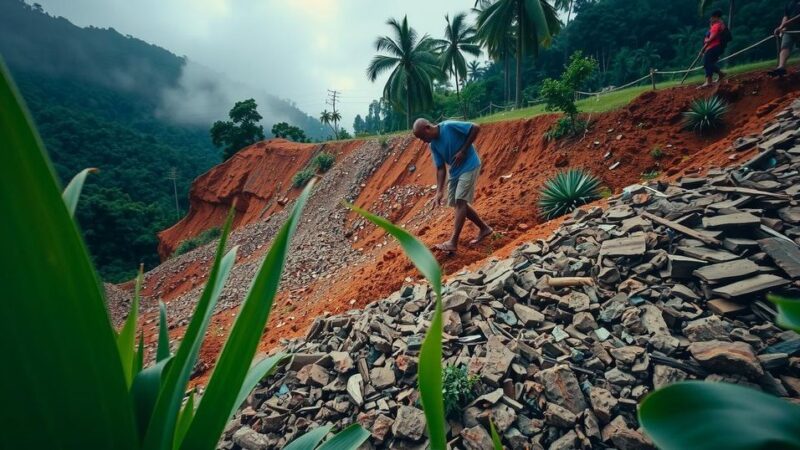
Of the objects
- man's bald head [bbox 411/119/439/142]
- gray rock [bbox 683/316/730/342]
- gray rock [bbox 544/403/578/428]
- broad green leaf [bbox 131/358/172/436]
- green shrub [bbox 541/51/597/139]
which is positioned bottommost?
gray rock [bbox 544/403/578/428]

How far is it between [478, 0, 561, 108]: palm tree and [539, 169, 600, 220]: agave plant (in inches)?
577

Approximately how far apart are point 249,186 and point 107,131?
23843 mm

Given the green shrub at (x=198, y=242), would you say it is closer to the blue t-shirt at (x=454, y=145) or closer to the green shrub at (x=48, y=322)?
the blue t-shirt at (x=454, y=145)

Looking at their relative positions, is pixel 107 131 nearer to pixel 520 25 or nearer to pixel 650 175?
pixel 520 25

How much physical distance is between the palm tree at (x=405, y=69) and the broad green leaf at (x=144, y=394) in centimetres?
2464

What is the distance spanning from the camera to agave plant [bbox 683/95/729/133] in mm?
5719

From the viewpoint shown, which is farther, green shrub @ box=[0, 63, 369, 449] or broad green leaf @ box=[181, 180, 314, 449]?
broad green leaf @ box=[181, 180, 314, 449]

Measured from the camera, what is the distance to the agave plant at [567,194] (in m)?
4.88

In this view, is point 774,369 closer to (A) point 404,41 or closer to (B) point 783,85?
(B) point 783,85

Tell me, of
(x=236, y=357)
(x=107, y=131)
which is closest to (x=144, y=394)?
(x=236, y=357)

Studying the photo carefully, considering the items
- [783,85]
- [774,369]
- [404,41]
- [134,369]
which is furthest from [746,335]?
[404,41]

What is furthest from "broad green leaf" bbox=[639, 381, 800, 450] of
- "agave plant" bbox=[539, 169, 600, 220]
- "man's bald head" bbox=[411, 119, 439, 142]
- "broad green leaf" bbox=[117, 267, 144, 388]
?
"agave plant" bbox=[539, 169, 600, 220]

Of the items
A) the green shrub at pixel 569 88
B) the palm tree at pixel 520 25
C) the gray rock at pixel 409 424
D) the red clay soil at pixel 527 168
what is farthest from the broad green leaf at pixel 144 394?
the palm tree at pixel 520 25

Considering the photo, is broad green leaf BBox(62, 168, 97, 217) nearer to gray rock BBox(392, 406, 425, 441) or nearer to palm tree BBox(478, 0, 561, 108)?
gray rock BBox(392, 406, 425, 441)
